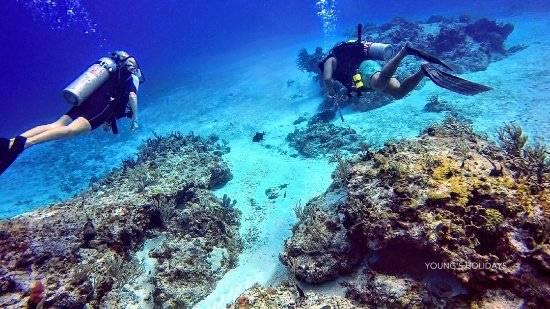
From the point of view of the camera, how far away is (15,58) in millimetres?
94562

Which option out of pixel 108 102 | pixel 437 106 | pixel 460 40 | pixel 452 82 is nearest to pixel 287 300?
pixel 452 82

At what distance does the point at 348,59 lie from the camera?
270 inches

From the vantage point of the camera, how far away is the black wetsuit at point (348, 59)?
6715mm

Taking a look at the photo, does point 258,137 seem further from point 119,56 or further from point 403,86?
point 403,86

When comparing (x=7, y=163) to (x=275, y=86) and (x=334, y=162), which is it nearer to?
(x=334, y=162)

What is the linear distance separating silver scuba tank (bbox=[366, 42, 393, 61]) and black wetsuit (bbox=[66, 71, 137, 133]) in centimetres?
514

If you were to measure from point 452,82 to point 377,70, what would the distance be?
1.48 meters

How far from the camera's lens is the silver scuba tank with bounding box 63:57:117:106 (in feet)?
20.1

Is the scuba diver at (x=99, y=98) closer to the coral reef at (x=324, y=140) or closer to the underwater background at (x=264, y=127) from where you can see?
the underwater background at (x=264, y=127)

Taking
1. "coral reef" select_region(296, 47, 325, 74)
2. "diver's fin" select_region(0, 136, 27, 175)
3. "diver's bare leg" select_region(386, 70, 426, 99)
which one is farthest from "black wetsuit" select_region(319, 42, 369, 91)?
"coral reef" select_region(296, 47, 325, 74)

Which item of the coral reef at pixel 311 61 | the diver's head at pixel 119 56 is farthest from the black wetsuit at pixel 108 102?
the coral reef at pixel 311 61

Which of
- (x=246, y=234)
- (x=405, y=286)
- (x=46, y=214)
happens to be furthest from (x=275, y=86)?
(x=405, y=286)

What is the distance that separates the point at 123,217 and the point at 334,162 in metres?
5.55

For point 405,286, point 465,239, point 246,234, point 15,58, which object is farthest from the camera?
point 15,58
